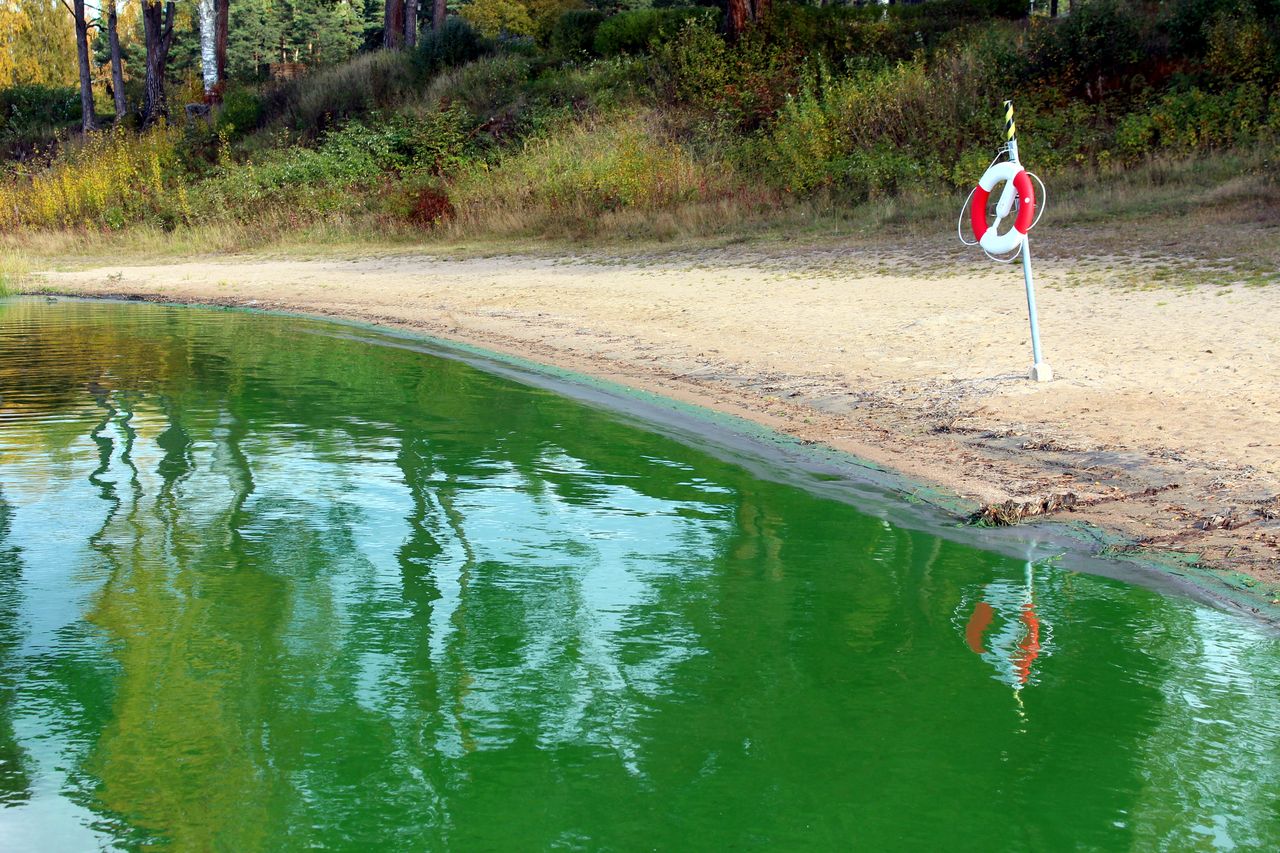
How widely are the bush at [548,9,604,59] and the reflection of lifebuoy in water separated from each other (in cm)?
2583

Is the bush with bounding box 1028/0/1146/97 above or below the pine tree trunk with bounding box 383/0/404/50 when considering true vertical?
below

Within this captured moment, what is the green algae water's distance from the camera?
3.65 metres

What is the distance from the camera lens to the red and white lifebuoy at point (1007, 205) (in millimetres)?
9172

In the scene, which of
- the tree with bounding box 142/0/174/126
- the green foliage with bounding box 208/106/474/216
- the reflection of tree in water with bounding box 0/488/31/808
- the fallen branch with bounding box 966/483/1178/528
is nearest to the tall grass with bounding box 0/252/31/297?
the green foliage with bounding box 208/106/474/216

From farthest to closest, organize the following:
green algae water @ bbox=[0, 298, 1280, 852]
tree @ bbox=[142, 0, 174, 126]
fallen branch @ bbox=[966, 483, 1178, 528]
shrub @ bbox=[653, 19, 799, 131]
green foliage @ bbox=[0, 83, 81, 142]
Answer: green foliage @ bbox=[0, 83, 81, 142], tree @ bbox=[142, 0, 174, 126], shrub @ bbox=[653, 19, 799, 131], fallen branch @ bbox=[966, 483, 1178, 528], green algae water @ bbox=[0, 298, 1280, 852]

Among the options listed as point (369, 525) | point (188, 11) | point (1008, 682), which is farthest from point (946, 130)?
point (188, 11)

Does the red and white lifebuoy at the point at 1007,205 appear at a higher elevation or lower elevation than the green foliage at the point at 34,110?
lower

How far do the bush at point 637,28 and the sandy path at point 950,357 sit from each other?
39.7ft

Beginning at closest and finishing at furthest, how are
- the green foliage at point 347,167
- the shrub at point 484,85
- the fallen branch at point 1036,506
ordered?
the fallen branch at point 1036,506 → the green foliage at point 347,167 → the shrub at point 484,85

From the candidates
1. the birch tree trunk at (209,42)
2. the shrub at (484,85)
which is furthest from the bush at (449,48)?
the birch tree trunk at (209,42)

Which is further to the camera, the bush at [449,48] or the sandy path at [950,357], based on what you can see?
the bush at [449,48]

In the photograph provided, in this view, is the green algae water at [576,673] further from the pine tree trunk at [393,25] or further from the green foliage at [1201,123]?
the pine tree trunk at [393,25]

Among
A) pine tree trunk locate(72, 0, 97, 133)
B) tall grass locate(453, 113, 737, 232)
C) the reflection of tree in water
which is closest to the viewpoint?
the reflection of tree in water

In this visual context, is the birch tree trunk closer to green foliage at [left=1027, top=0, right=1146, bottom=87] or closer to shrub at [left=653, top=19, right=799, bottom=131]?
shrub at [left=653, top=19, right=799, bottom=131]
